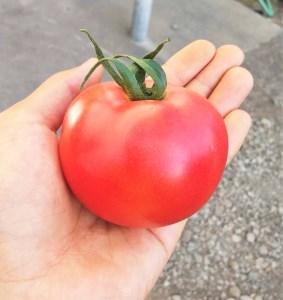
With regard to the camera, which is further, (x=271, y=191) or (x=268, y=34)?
(x=268, y=34)

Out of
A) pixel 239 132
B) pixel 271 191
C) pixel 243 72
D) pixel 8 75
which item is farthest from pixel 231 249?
pixel 8 75

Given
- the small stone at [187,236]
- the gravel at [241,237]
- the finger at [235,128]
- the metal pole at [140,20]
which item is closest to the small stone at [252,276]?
the gravel at [241,237]

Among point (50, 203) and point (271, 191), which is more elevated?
point (50, 203)

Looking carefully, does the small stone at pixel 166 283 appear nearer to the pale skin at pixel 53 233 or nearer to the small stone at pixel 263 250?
the small stone at pixel 263 250

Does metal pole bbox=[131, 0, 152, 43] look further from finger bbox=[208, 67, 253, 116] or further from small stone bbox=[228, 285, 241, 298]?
small stone bbox=[228, 285, 241, 298]

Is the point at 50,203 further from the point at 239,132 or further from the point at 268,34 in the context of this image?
the point at 268,34

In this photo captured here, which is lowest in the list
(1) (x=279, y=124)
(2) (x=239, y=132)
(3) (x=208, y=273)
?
(3) (x=208, y=273)
